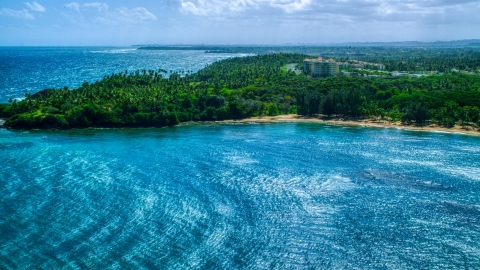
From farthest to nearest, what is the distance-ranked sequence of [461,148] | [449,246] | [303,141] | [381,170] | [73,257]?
[303,141]
[461,148]
[381,170]
[449,246]
[73,257]

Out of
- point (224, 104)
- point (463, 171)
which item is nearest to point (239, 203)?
point (463, 171)

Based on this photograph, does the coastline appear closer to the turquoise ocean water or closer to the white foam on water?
the turquoise ocean water

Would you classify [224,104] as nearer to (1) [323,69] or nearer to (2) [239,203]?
(2) [239,203]

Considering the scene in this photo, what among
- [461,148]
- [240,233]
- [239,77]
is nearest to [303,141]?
[461,148]

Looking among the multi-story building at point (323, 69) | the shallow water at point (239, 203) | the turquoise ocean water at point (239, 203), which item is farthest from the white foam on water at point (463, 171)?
the multi-story building at point (323, 69)

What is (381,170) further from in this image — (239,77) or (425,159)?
(239,77)

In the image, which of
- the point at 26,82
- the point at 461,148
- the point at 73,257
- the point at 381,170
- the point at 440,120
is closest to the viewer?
the point at 73,257
